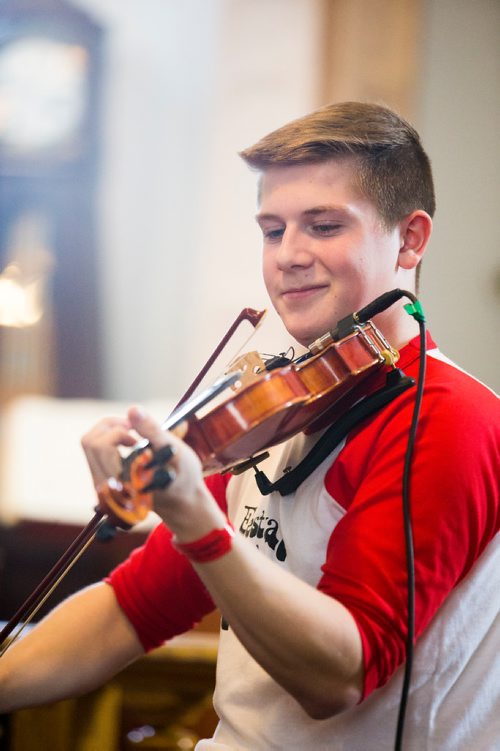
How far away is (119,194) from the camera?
4102mm

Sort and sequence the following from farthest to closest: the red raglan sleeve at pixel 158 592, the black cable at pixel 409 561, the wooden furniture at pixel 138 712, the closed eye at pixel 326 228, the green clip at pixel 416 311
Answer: the wooden furniture at pixel 138 712, the red raglan sleeve at pixel 158 592, the closed eye at pixel 326 228, the green clip at pixel 416 311, the black cable at pixel 409 561

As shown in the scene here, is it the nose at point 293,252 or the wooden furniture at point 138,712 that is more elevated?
the nose at point 293,252

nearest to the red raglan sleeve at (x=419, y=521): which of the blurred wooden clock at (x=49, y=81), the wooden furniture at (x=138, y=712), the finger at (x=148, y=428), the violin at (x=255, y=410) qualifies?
the violin at (x=255, y=410)

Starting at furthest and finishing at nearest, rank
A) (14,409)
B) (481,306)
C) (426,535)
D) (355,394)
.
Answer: (14,409), (481,306), (355,394), (426,535)

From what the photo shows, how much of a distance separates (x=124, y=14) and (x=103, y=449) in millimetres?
3470

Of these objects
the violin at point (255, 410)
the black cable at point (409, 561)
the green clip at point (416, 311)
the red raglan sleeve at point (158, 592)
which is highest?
the green clip at point (416, 311)

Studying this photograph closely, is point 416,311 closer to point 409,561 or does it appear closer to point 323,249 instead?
point 323,249

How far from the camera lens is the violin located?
100 centimetres

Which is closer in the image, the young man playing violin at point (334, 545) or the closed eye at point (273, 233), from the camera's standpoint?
the young man playing violin at point (334, 545)

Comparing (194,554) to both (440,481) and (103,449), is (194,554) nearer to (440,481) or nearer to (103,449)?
(103,449)

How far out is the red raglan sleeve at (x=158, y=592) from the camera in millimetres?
1556

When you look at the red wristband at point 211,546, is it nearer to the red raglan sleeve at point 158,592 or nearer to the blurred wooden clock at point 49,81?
the red raglan sleeve at point 158,592

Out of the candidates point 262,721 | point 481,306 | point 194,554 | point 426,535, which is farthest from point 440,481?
point 481,306

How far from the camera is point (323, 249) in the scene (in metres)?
1.44
